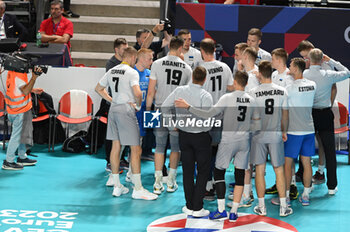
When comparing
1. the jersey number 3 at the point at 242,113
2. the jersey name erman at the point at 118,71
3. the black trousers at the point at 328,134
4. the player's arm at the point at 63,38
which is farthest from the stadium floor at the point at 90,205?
the player's arm at the point at 63,38

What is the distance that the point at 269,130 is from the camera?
7.00 metres

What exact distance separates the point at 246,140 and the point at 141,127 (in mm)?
1918

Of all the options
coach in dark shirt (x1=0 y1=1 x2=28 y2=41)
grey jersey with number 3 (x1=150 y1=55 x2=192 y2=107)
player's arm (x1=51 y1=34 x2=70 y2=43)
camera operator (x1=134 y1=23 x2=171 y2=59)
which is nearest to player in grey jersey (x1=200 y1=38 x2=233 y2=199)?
grey jersey with number 3 (x1=150 y1=55 x2=192 y2=107)

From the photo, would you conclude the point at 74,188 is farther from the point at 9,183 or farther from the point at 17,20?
the point at 17,20

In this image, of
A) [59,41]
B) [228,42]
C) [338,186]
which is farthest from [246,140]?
[59,41]

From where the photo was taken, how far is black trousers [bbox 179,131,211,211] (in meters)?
6.78

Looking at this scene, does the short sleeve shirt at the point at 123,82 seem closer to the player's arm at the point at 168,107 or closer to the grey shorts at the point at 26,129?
the player's arm at the point at 168,107

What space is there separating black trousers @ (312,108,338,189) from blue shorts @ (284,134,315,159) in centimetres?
60

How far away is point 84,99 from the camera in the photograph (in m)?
10.6

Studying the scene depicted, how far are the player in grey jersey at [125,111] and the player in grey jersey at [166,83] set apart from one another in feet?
0.96

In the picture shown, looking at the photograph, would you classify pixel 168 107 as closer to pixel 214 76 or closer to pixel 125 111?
pixel 125 111

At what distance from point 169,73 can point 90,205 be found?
77.9 inches

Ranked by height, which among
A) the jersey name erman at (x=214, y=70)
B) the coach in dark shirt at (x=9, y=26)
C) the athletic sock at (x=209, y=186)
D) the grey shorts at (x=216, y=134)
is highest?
the coach in dark shirt at (x=9, y=26)

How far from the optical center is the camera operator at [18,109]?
8.80m
